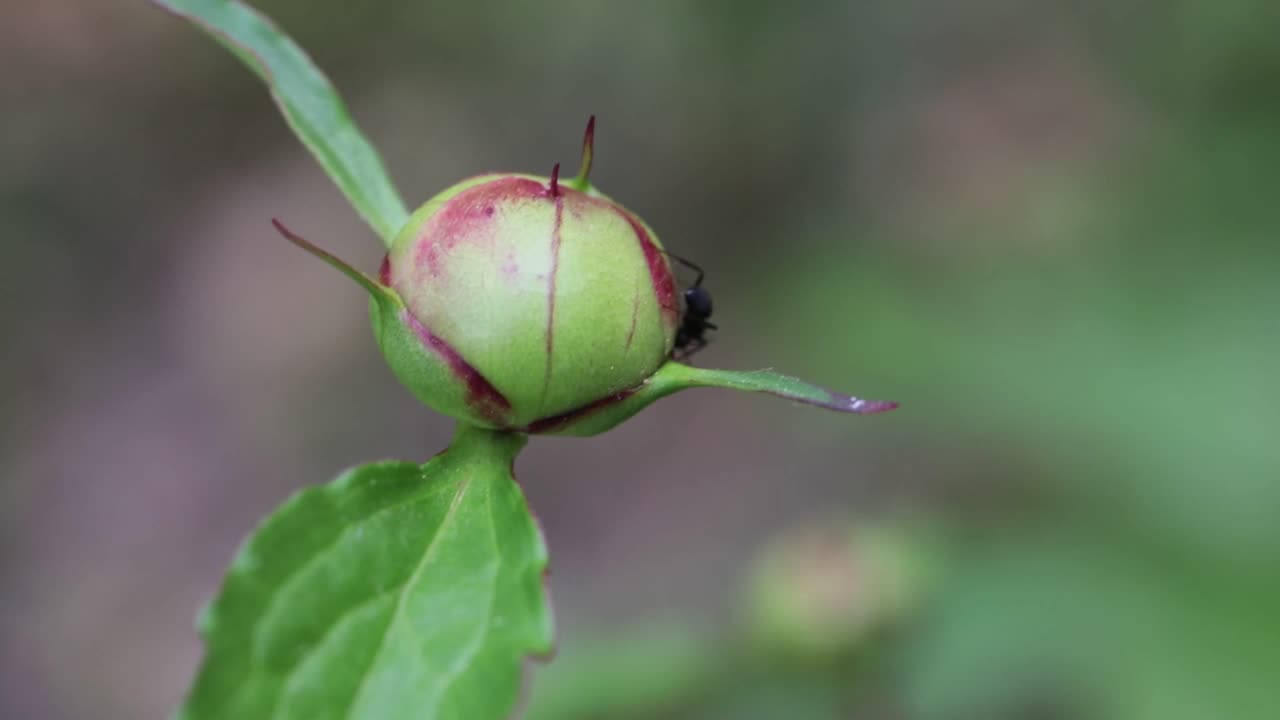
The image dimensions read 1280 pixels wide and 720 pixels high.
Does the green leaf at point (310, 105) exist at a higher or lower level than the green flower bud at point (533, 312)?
higher

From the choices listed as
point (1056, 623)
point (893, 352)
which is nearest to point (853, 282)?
point (893, 352)

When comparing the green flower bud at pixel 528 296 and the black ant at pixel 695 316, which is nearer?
the green flower bud at pixel 528 296

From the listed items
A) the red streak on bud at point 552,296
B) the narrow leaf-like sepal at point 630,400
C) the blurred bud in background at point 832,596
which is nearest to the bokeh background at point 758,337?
the blurred bud in background at point 832,596

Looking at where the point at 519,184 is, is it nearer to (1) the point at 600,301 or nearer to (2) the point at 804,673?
(1) the point at 600,301

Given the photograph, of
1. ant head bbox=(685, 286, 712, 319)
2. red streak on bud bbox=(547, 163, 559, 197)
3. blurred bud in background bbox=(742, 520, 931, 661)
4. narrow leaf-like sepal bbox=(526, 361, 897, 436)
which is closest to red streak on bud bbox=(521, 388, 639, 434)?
narrow leaf-like sepal bbox=(526, 361, 897, 436)

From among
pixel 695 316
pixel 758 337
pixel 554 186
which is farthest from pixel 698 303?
pixel 758 337

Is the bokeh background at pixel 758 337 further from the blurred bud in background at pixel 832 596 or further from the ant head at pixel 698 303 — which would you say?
the ant head at pixel 698 303

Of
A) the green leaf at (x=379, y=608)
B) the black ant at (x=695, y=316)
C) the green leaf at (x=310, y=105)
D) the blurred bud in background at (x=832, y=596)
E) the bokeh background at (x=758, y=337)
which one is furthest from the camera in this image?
the bokeh background at (x=758, y=337)

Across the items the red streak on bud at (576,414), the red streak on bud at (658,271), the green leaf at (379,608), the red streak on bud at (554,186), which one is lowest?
the green leaf at (379,608)

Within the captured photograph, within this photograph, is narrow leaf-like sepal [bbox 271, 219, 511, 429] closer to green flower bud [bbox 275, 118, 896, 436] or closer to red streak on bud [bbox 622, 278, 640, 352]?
green flower bud [bbox 275, 118, 896, 436]
